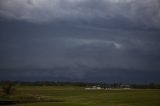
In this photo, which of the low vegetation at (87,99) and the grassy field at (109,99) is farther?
the low vegetation at (87,99)

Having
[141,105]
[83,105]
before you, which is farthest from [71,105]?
[141,105]

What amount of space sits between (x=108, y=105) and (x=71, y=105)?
7824 mm

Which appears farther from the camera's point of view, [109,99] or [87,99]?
[87,99]

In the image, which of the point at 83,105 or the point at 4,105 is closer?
the point at 83,105

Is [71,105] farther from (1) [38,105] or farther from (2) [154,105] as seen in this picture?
(2) [154,105]

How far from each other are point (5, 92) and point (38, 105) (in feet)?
224

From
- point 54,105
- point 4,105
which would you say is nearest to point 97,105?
point 54,105

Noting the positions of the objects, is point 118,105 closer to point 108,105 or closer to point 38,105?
point 108,105

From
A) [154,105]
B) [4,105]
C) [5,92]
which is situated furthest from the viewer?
[5,92]

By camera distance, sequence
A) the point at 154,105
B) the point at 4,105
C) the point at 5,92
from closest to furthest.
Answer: the point at 154,105 → the point at 4,105 → the point at 5,92

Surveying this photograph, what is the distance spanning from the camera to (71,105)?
82312 millimetres

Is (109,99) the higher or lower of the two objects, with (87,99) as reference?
lower

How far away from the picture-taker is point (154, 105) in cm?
8156

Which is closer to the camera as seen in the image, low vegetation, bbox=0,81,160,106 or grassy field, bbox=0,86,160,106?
grassy field, bbox=0,86,160,106
